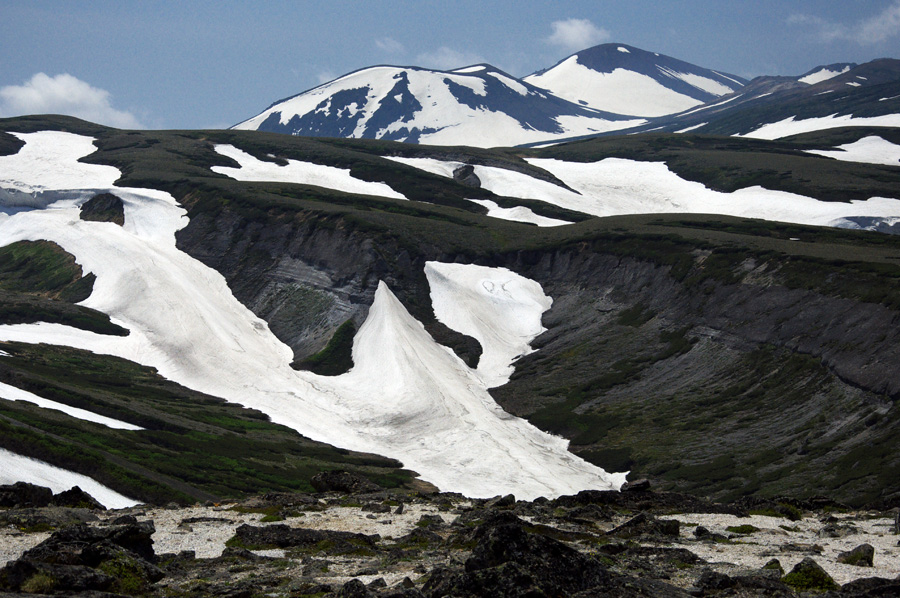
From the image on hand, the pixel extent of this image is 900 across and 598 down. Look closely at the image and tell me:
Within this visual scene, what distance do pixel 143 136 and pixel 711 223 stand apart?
363 feet

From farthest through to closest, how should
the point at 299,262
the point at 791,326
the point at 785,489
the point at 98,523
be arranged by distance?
the point at 299,262
the point at 791,326
the point at 785,489
the point at 98,523

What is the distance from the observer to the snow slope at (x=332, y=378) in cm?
6888

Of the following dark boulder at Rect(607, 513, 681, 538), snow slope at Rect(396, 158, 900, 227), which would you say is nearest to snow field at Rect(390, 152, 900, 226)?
snow slope at Rect(396, 158, 900, 227)

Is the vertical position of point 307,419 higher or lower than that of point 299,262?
lower

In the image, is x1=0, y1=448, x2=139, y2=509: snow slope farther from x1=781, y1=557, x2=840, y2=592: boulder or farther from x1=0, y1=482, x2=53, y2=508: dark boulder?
x1=781, y1=557, x2=840, y2=592: boulder

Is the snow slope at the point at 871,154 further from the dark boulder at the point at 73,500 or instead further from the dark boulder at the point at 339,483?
the dark boulder at the point at 73,500

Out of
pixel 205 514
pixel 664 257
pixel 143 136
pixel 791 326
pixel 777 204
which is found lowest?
pixel 205 514

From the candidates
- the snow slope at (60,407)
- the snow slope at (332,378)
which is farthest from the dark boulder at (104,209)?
the snow slope at (60,407)

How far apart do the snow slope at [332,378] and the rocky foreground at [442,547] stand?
2342 centimetres

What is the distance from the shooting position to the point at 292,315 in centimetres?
10000

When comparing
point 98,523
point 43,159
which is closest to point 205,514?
point 98,523

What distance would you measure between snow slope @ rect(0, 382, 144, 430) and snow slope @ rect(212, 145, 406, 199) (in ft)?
271

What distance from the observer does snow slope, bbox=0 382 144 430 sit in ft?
201

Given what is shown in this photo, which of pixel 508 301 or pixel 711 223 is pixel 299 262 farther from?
pixel 711 223
